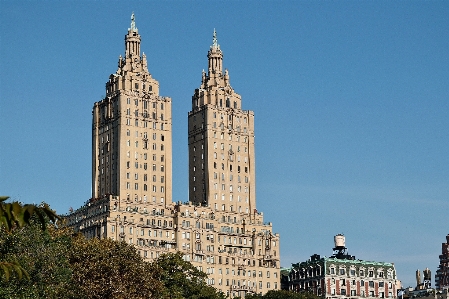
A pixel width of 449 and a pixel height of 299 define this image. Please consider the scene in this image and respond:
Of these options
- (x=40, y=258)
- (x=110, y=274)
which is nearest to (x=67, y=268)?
(x=40, y=258)

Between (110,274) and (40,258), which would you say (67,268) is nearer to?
(40,258)

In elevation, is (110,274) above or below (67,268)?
below

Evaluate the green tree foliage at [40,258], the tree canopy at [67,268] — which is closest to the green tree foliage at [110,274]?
the tree canopy at [67,268]

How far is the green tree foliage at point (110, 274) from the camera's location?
5369 inches

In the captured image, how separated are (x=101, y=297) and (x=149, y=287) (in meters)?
10.5

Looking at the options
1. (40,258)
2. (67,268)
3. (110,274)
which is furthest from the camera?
(110,274)

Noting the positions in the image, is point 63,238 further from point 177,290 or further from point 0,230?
point 177,290

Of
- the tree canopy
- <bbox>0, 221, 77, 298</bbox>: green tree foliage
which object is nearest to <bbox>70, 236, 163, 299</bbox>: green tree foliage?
the tree canopy

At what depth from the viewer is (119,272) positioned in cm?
14225

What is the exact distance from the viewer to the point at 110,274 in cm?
13950

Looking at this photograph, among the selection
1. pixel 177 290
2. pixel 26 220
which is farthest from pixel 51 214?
pixel 177 290

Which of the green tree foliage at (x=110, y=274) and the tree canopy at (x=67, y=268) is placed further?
the green tree foliage at (x=110, y=274)

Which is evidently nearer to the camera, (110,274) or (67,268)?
(67,268)

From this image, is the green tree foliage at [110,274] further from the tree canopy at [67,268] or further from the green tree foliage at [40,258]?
the green tree foliage at [40,258]
